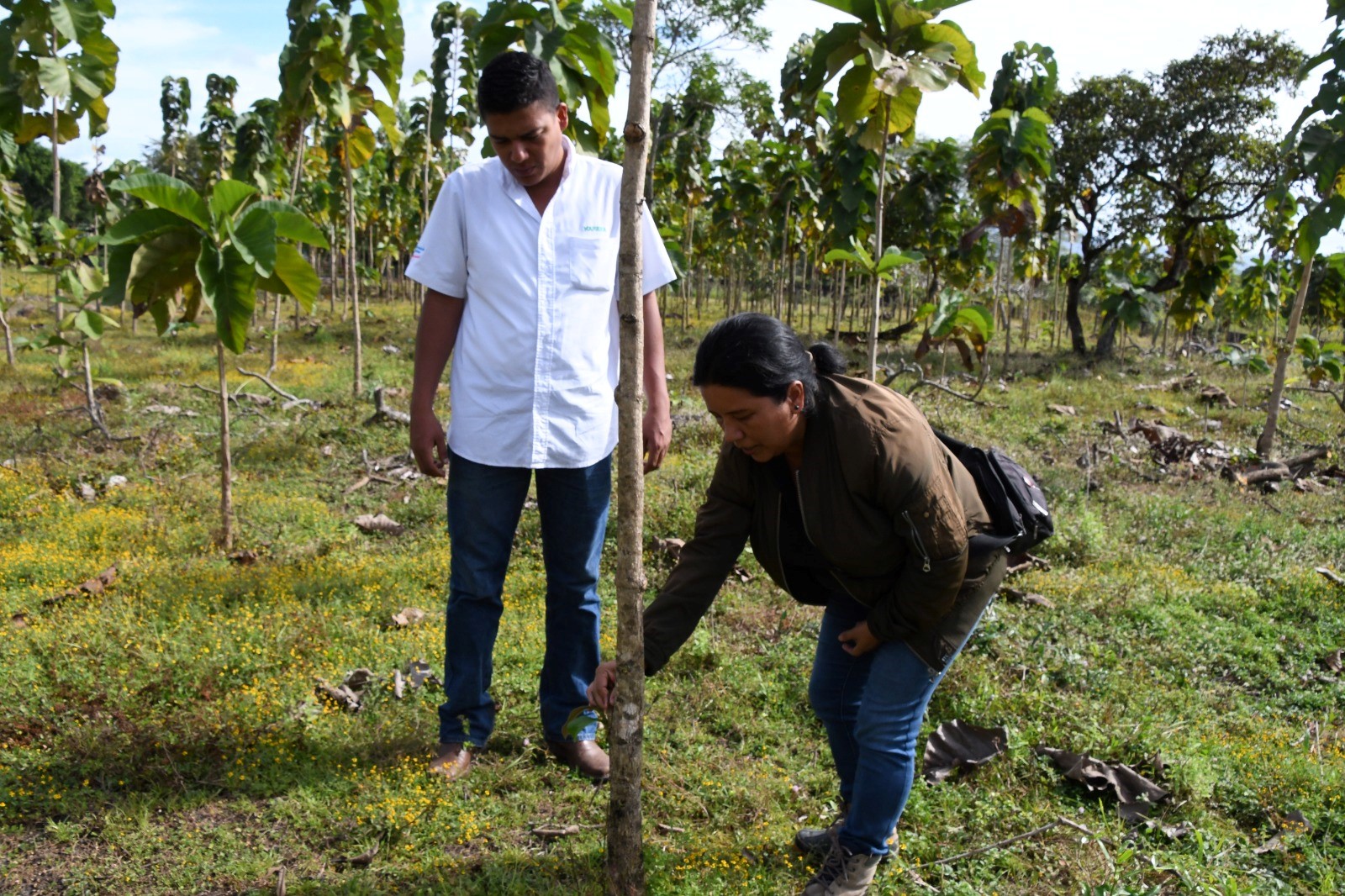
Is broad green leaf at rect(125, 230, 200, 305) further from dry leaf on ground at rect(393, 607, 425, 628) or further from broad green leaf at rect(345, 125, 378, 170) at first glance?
broad green leaf at rect(345, 125, 378, 170)

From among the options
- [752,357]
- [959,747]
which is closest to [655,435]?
[752,357]

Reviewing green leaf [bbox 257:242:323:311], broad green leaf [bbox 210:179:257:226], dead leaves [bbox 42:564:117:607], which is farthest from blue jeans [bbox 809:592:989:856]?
dead leaves [bbox 42:564:117:607]

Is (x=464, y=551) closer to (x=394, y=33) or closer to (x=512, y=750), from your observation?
(x=512, y=750)

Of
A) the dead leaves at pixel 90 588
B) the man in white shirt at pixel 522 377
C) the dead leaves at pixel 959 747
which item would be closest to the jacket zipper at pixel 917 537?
the man in white shirt at pixel 522 377

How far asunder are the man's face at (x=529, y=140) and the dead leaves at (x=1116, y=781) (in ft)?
9.42

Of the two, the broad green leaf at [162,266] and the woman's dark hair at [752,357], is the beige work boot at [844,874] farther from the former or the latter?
the broad green leaf at [162,266]

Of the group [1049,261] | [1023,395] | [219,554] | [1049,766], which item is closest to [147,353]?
[219,554]

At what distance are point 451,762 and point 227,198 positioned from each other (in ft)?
10.8

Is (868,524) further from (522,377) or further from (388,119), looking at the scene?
(388,119)

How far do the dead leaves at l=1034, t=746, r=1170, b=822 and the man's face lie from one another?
2.87 meters

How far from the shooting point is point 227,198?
16.1ft

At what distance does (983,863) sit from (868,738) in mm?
825

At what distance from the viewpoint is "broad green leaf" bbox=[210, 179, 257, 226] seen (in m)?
4.85

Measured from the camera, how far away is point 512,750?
3.52 meters
